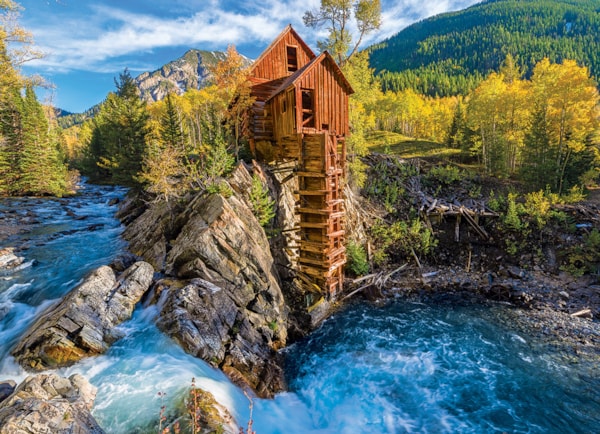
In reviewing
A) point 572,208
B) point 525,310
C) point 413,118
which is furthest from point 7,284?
point 413,118

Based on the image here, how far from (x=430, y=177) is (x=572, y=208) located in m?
11.2

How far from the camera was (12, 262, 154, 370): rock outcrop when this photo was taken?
9.44 metres

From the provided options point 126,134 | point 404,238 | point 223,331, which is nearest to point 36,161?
point 126,134

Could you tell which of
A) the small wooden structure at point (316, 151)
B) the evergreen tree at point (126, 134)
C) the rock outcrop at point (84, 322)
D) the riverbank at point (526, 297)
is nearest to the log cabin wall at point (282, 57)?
the small wooden structure at point (316, 151)

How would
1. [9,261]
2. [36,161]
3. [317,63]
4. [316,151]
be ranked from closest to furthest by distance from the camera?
1. [9,261]
2. [316,151]
3. [317,63]
4. [36,161]

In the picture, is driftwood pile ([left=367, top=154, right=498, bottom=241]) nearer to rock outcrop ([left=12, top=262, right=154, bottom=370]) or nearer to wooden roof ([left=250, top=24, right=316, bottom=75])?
wooden roof ([left=250, top=24, right=316, bottom=75])

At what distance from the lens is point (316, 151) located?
18234 mm

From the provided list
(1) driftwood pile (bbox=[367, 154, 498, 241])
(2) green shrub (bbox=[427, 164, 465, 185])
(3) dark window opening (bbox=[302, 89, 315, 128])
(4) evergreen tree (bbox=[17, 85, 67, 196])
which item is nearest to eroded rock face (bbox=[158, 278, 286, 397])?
(3) dark window opening (bbox=[302, 89, 315, 128])

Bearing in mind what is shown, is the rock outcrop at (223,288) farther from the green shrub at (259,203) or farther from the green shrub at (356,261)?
the green shrub at (356,261)

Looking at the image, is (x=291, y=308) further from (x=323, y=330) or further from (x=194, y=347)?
(x=194, y=347)

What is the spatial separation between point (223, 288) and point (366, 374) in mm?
7312

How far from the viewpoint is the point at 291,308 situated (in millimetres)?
17328

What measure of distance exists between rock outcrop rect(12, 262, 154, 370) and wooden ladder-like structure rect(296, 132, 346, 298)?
936 centimetres

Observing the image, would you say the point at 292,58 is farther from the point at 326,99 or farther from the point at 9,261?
the point at 9,261
